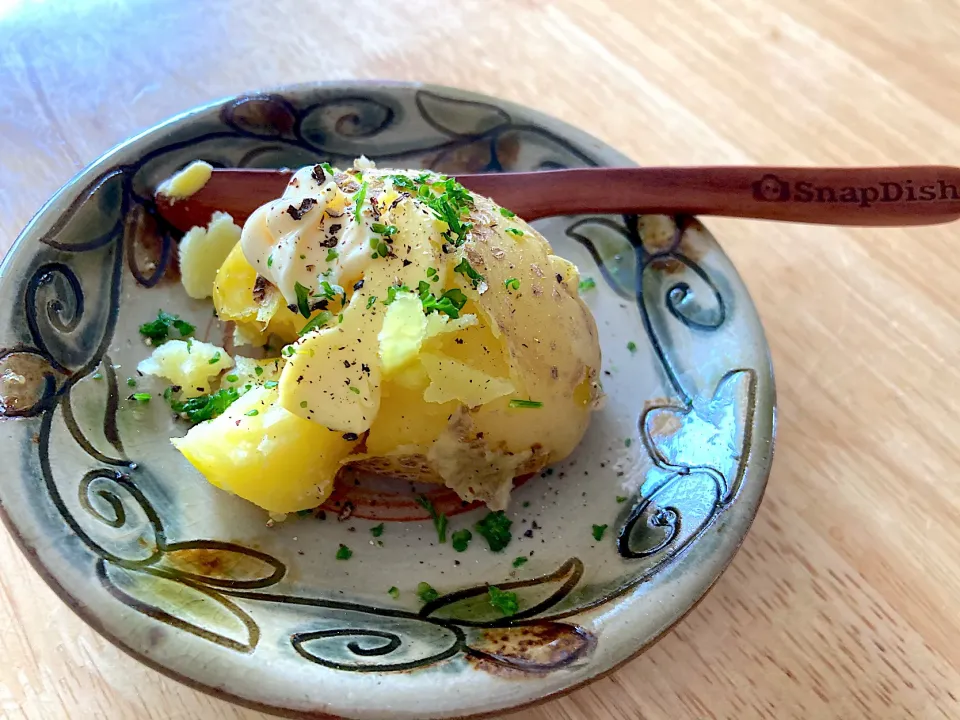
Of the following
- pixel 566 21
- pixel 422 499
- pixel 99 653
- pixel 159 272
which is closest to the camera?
pixel 99 653

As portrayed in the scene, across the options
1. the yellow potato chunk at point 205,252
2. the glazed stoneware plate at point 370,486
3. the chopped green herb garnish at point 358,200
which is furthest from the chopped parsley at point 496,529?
the yellow potato chunk at point 205,252

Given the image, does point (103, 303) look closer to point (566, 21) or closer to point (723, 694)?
point (723, 694)

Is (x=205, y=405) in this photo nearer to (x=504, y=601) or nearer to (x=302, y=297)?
(x=302, y=297)

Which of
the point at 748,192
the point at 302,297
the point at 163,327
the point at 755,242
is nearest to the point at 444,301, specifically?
the point at 302,297

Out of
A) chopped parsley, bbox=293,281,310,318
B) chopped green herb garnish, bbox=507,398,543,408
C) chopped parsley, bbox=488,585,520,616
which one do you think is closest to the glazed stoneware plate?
chopped parsley, bbox=488,585,520,616

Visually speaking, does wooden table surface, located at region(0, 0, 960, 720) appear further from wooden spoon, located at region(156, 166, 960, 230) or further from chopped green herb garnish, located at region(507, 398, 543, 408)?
chopped green herb garnish, located at region(507, 398, 543, 408)

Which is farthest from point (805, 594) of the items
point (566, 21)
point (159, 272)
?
point (566, 21)

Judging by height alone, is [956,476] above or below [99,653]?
below

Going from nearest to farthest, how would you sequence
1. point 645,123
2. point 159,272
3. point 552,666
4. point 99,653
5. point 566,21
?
point 552,666
point 99,653
point 159,272
point 645,123
point 566,21
